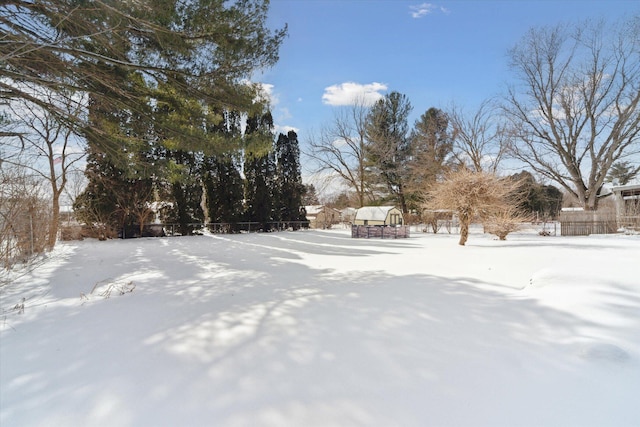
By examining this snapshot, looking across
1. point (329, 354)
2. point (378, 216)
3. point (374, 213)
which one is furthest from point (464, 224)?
point (329, 354)

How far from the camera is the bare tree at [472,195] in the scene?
12.3 meters

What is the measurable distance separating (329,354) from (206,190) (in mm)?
19212

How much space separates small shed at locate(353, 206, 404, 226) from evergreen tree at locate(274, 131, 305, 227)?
7300 millimetres

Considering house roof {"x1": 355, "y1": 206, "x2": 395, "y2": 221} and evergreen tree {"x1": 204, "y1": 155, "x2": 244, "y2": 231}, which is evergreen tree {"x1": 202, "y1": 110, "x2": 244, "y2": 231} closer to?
evergreen tree {"x1": 204, "y1": 155, "x2": 244, "y2": 231}

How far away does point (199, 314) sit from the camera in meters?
4.06

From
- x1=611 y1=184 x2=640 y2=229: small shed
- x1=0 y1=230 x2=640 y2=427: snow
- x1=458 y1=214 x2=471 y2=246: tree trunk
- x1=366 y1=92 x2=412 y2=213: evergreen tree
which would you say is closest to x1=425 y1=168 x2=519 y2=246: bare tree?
x1=458 y1=214 x2=471 y2=246: tree trunk

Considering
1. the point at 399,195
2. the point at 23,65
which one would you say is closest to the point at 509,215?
the point at 399,195

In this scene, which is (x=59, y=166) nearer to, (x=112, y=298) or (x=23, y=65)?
(x=23, y=65)

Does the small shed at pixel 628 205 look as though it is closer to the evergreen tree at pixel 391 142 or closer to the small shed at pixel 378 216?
the small shed at pixel 378 216

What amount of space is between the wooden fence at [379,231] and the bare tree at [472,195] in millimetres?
4541

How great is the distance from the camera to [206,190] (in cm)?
2031

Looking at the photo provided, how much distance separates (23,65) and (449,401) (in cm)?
793

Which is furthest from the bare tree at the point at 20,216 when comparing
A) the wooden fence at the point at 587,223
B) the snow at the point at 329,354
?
the wooden fence at the point at 587,223

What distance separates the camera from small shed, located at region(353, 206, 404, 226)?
18.4 metres
